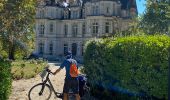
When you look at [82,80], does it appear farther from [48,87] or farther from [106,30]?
[106,30]

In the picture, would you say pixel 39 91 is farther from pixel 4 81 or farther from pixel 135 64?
pixel 135 64

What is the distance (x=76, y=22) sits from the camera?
86.2 metres

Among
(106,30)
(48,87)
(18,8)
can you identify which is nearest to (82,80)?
(48,87)

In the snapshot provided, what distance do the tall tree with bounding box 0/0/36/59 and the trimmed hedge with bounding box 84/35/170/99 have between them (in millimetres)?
8733

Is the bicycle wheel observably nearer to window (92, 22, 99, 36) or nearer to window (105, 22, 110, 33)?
window (105, 22, 110, 33)

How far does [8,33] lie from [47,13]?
62.9 metres

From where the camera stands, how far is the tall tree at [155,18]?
52.8 m

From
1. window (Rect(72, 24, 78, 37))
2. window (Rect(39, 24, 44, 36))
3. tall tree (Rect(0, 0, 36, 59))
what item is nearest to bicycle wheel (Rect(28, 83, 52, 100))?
tall tree (Rect(0, 0, 36, 59))

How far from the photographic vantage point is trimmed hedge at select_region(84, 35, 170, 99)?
13.8 metres

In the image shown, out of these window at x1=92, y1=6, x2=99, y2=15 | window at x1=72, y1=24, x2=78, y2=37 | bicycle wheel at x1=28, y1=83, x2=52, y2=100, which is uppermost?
window at x1=92, y1=6, x2=99, y2=15

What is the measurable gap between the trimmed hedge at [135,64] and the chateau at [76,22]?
5757 cm

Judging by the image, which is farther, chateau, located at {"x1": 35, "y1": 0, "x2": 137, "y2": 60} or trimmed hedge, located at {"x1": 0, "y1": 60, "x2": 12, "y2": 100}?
chateau, located at {"x1": 35, "y1": 0, "x2": 137, "y2": 60}

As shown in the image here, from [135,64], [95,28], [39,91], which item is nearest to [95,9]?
[95,28]

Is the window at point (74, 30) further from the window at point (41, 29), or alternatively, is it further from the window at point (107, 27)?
the window at point (107, 27)
